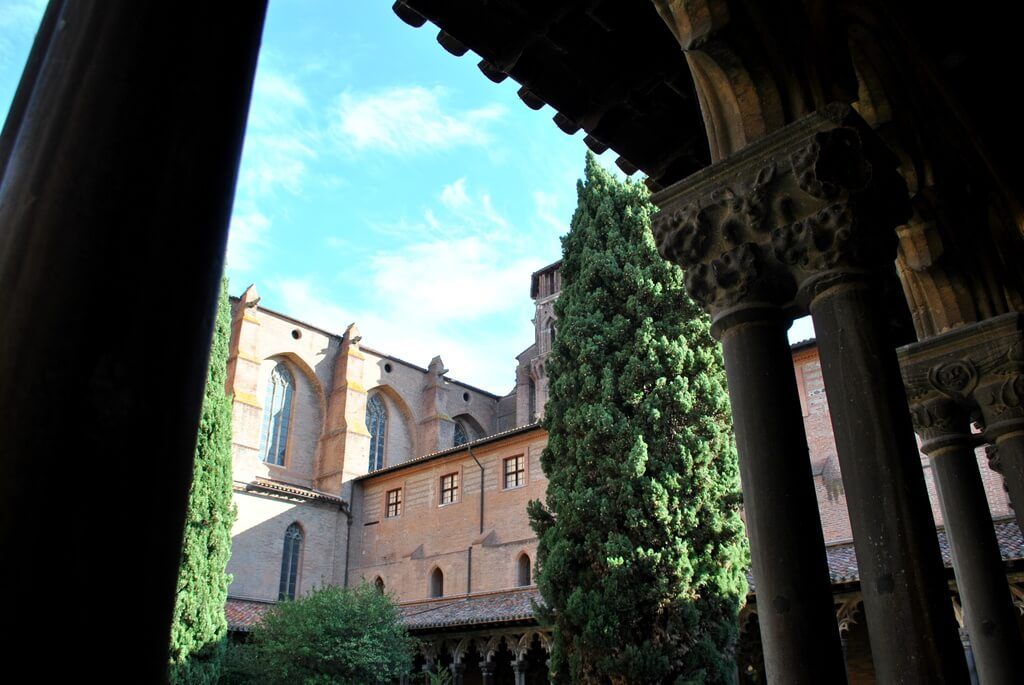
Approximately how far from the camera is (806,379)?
1877 cm

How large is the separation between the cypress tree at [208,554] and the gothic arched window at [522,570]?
7931mm

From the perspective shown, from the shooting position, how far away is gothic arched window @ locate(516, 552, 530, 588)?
2294 centimetres

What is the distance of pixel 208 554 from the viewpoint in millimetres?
18344

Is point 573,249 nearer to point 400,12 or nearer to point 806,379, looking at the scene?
point 806,379

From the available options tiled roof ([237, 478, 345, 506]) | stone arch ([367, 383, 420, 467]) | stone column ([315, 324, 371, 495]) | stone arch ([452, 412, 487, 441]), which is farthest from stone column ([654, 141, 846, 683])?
stone arch ([452, 412, 487, 441])

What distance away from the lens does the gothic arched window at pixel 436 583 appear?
25.4 metres

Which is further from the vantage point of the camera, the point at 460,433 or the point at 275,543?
the point at 460,433

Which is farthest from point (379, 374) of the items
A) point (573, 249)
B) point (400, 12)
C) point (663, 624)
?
point (400, 12)

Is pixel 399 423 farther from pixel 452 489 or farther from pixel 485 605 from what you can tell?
pixel 485 605

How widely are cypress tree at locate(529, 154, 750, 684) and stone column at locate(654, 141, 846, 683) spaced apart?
8.72m

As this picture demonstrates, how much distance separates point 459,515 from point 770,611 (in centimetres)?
2264

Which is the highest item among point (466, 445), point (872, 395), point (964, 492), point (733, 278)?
point (466, 445)

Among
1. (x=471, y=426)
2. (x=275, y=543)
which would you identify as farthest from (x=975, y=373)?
(x=471, y=426)

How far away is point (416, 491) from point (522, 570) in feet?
18.6
